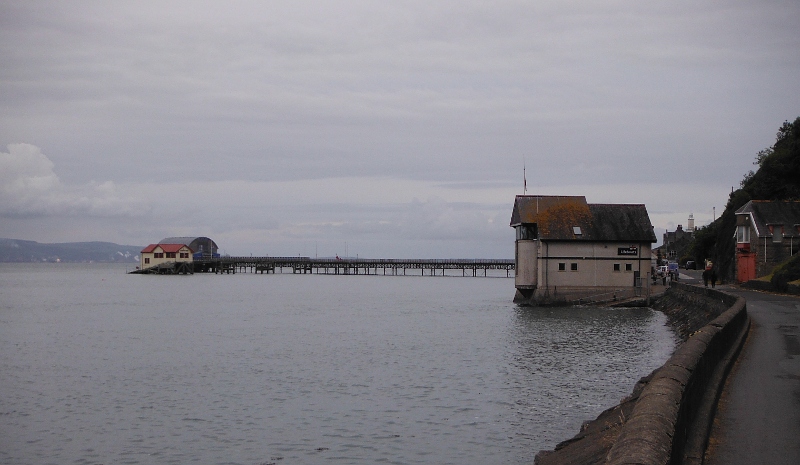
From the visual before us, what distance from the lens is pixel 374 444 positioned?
16.8 meters

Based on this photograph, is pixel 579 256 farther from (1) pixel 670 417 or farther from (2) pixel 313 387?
(1) pixel 670 417

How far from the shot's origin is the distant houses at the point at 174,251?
152 meters

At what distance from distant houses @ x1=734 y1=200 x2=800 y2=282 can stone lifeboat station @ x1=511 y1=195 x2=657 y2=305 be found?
259 inches

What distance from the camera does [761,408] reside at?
1160cm

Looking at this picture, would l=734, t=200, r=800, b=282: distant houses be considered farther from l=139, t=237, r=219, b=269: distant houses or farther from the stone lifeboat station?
l=139, t=237, r=219, b=269: distant houses

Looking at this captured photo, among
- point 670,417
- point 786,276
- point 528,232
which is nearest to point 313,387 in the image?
point 670,417

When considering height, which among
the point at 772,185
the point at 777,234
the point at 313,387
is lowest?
the point at 313,387

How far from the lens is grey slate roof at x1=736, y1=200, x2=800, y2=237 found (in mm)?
51781

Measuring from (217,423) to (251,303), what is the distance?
50.6 m

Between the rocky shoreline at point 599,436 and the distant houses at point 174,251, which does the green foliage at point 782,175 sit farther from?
the distant houses at point 174,251

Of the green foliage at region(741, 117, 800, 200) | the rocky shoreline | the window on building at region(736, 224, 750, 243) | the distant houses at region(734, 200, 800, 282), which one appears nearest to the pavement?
the rocky shoreline

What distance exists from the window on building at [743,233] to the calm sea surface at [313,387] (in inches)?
481

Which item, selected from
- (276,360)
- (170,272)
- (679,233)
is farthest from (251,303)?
(679,233)

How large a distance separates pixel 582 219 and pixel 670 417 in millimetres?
46571
